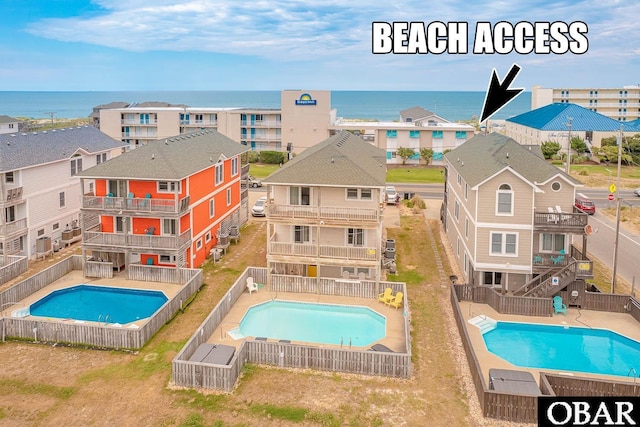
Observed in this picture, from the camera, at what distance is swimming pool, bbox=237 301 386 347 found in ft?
82.5

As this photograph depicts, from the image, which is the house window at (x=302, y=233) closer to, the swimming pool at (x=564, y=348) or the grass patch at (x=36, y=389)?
the swimming pool at (x=564, y=348)

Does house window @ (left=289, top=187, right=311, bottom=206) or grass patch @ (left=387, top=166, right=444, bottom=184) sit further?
grass patch @ (left=387, top=166, right=444, bottom=184)

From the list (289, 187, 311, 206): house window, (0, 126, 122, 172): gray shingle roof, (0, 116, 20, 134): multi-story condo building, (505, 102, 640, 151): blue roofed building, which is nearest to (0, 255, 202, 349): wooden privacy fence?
(289, 187, 311, 206): house window

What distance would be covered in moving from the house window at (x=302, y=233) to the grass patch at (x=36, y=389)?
16.0 metres

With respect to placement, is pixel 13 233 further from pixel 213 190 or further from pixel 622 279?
pixel 622 279

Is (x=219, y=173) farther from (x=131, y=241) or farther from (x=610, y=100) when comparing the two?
(x=610, y=100)

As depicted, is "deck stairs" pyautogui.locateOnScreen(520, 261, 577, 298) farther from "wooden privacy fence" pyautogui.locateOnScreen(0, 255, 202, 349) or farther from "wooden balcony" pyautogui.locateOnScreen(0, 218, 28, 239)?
"wooden balcony" pyautogui.locateOnScreen(0, 218, 28, 239)

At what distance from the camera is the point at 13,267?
3219cm

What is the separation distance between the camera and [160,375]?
20719 millimetres

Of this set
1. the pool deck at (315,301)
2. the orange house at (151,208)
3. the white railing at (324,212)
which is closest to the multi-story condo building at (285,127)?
the orange house at (151,208)

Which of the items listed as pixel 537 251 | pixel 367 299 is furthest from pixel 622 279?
pixel 367 299

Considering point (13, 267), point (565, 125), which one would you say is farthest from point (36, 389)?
point (565, 125)

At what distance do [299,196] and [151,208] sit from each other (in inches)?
365

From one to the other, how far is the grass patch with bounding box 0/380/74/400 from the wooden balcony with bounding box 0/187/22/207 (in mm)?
16738
